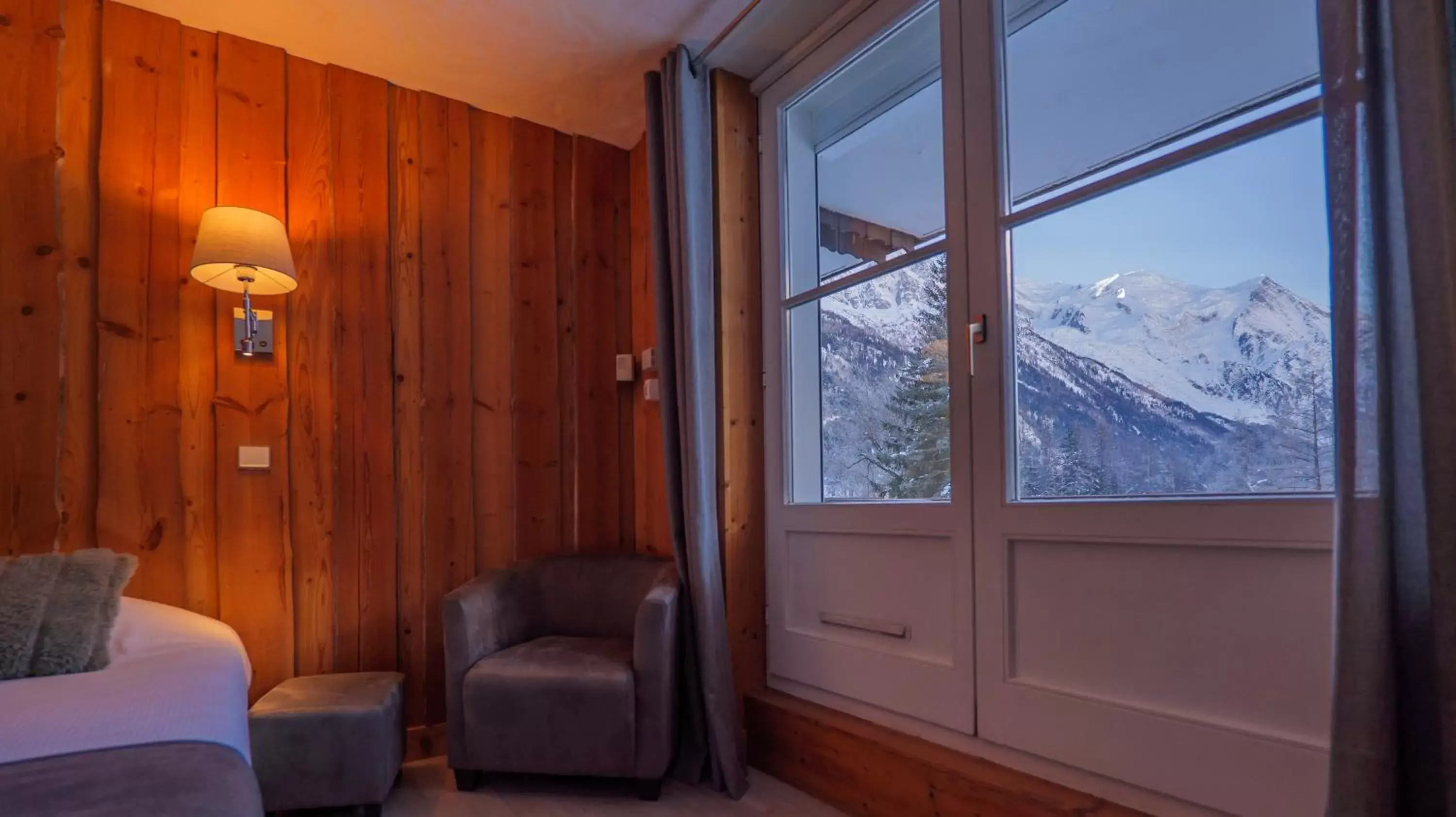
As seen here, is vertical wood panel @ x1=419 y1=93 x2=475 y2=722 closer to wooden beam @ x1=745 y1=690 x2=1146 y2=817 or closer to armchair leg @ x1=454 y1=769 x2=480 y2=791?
armchair leg @ x1=454 y1=769 x2=480 y2=791

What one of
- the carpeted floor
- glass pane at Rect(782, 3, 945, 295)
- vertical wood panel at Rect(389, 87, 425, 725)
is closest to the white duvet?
the carpeted floor

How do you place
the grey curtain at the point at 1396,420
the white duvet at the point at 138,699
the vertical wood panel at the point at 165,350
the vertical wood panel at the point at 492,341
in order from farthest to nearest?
the vertical wood panel at the point at 492,341
the vertical wood panel at the point at 165,350
the white duvet at the point at 138,699
the grey curtain at the point at 1396,420

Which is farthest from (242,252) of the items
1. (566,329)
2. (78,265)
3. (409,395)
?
(566,329)

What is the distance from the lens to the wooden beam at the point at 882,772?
1.88 metres

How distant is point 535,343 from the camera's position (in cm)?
340

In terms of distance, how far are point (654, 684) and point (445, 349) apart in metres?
1.56

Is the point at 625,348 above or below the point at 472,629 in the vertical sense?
above

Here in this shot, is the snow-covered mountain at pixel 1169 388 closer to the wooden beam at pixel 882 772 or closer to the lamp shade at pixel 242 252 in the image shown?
the wooden beam at pixel 882 772

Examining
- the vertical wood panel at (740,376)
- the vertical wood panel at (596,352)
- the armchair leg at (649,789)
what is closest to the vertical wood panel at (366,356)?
the vertical wood panel at (596,352)

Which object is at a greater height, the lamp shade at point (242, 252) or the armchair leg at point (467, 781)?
the lamp shade at point (242, 252)

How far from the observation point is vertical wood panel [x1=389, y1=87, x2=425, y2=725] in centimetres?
303

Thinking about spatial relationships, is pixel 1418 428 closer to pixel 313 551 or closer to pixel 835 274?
pixel 835 274

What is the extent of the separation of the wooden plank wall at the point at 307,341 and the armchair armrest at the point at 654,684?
97 centimetres

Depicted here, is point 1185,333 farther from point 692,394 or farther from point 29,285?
point 29,285
